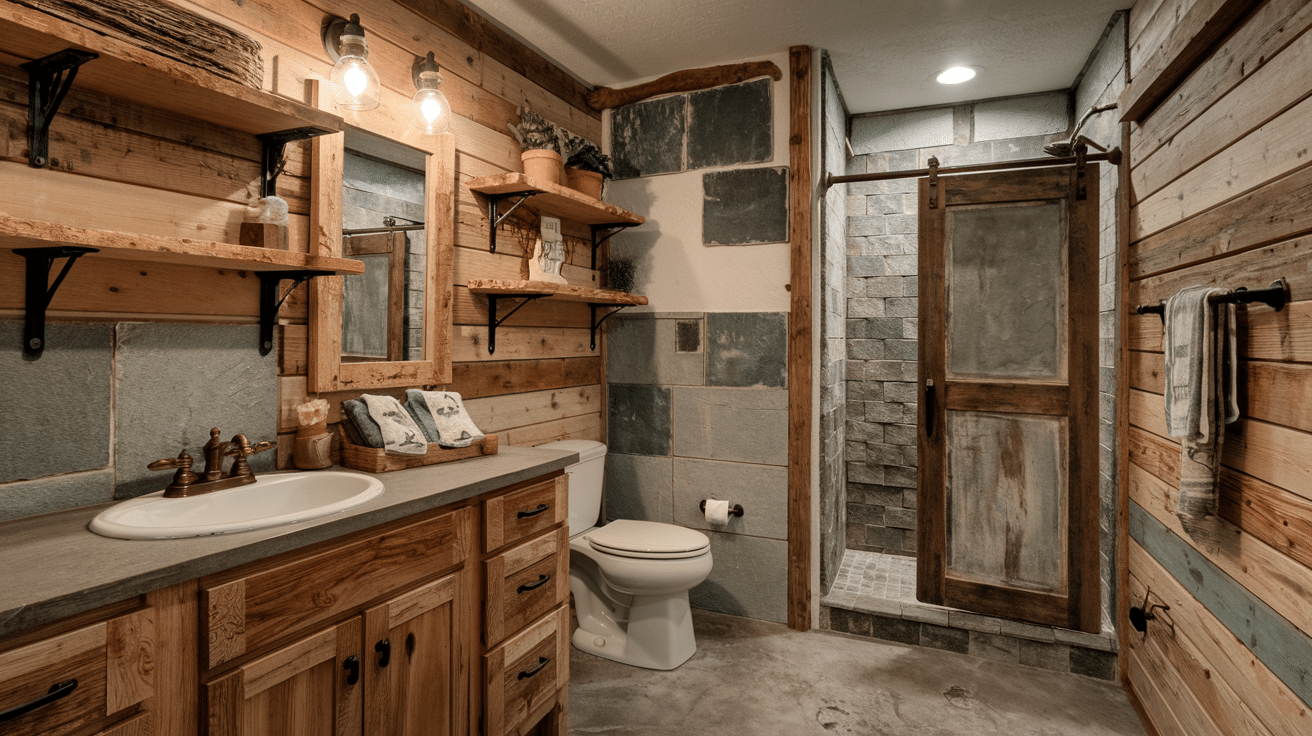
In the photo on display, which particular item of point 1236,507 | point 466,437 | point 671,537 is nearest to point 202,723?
point 466,437

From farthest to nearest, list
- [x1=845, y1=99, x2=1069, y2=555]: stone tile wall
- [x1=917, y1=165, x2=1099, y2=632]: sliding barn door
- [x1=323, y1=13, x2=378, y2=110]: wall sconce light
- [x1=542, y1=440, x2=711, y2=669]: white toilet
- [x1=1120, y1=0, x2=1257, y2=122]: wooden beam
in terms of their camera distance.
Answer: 1. [x1=845, y1=99, x2=1069, y2=555]: stone tile wall
2. [x1=917, y1=165, x2=1099, y2=632]: sliding barn door
3. [x1=542, y1=440, x2=711, y2=669]: white toilet
4. [x1=323, y1=13, x2=378, y2=110]: wall sconce light
5. [x1=1120, y1=0, x2=1257, y2=122]: wooden beam

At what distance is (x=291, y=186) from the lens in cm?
175

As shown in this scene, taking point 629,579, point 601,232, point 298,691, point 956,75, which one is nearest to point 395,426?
point 298,691

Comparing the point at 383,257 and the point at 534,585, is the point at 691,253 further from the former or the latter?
the point at 534,585

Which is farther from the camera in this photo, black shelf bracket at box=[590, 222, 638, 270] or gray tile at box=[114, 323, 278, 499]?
black shelf bracket at box=[590, 222, 638, 270]

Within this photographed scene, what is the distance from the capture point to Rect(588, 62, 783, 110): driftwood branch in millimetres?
2789

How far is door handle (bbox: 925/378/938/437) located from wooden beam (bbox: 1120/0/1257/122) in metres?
1.13

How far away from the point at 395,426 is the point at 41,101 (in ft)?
3.21

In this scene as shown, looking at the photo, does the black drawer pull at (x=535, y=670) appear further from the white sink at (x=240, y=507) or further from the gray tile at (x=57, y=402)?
the gray tile at (x=57, y=402)

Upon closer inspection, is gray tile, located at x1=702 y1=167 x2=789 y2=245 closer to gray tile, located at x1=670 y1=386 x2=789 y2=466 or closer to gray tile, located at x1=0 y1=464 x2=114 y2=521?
gray tile, located at x1=670 y1=386 x2=789 y2=466

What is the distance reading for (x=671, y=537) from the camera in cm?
253

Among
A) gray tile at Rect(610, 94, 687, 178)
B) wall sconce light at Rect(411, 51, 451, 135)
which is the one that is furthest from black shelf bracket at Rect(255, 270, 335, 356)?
gray tile at Rect(610, 94, 687, 178)

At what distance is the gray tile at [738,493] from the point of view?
2.80m

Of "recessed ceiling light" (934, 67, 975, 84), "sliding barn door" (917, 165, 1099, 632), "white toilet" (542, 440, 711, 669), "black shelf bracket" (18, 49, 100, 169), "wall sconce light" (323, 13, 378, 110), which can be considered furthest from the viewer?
"recessed ceiling light" (934, 67, 975, 84)
